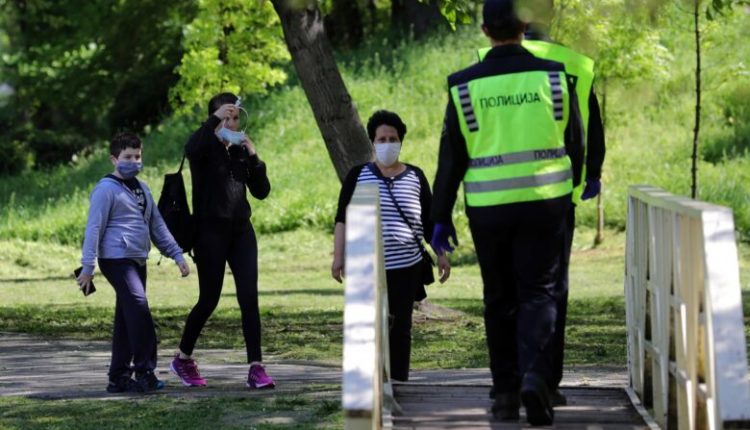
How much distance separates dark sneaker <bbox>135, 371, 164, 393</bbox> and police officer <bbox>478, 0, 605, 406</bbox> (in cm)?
336

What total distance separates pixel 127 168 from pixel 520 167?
13.2ft

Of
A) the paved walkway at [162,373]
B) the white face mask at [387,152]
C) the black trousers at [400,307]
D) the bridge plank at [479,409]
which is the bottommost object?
the paved walkway at [162,373]

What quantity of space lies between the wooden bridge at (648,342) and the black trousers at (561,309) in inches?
7.8

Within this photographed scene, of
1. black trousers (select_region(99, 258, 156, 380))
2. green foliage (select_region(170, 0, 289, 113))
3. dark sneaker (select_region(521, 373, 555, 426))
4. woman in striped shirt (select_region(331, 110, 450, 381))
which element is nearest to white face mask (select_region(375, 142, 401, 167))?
woman in striped shirt (select_region(331, 110, 450, 381))

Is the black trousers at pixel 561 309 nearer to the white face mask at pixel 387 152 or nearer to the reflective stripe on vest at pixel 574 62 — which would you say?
the reflective stripe on vest at pixel 574 62

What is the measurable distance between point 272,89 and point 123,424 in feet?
114

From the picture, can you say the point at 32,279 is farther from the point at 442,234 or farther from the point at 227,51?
the point at 442,234

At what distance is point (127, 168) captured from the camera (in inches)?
418

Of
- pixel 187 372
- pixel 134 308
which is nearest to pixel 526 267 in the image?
pixel 134 308

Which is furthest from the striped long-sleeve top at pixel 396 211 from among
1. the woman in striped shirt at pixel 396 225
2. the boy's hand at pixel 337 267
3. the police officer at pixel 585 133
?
the police officer at pixel 585 133

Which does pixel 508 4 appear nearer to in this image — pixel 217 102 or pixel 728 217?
pixel 728 217

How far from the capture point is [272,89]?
43500 mm

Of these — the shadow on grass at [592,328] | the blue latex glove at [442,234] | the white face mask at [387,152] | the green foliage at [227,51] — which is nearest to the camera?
the blue latex glove at [442,234]

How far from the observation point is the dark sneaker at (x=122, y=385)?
1067 centimetres
